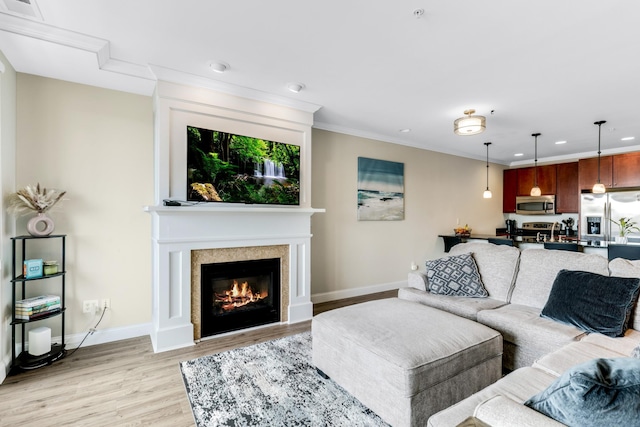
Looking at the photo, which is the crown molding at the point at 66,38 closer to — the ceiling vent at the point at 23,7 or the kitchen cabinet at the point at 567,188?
the ceiling vent at the point at 23,7

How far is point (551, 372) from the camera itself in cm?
158

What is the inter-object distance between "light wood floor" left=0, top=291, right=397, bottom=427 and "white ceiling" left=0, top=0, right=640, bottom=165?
8.26 feet

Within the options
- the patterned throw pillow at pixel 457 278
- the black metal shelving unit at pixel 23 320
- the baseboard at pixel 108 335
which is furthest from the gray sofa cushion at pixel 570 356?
the black metal shelving unit at pixel 23 320

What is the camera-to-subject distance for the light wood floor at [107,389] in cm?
195

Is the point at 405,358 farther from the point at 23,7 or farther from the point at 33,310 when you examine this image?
the point at 23,7

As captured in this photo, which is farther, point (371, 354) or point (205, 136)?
point (205, 136)

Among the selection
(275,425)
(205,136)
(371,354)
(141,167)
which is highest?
(205,136)

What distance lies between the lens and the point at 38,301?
8.53ft

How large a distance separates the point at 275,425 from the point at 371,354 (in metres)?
0.71

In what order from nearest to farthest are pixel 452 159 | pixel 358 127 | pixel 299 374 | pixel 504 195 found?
pixel 299 374 < pixel 358 127 < pixel 452 159 < pixel 504 195

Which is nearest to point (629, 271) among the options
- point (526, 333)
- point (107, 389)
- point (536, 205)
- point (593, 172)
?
point (526, 333)

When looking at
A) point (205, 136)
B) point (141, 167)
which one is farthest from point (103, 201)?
point (205, 136)

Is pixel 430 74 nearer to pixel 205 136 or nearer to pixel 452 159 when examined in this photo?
pixel 205 136

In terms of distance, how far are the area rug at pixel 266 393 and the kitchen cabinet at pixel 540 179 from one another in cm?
629
